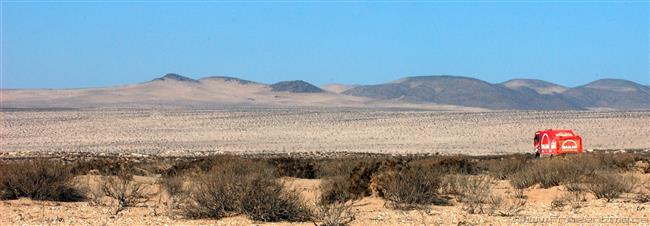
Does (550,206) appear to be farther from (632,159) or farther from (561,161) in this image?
(632,159)

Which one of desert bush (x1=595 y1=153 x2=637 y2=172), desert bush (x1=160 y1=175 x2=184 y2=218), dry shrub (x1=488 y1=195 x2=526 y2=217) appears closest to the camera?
dry shrub (x1=488 y1=195 x2=526 y2=217)

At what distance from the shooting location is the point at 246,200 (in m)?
16.1

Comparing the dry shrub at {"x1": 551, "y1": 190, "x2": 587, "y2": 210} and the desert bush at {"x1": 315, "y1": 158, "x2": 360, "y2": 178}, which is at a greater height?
the dry shrub at {"x1": 551, "y1": 190, "x2": 587, "y2": 210}

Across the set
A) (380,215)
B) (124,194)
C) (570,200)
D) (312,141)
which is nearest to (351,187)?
(380,215)

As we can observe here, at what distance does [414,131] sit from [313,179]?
2048 inches

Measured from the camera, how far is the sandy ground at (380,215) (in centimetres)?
1547

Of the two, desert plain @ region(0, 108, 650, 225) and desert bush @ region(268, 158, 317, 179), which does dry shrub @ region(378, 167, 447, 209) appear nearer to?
desert plain @ region(0, 108, 650, 225)

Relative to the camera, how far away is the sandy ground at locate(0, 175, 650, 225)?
15469mm

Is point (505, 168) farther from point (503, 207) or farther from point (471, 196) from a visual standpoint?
point (503, 207)

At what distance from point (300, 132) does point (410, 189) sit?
6217cm

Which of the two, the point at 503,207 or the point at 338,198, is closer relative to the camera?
the point at 503,207

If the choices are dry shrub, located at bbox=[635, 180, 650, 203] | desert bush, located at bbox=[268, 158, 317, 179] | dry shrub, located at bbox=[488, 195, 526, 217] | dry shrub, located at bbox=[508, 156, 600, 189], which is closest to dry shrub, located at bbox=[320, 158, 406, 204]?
dry shrub, located at bbox=[488, 195, 526, 217]

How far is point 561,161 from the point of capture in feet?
76.9

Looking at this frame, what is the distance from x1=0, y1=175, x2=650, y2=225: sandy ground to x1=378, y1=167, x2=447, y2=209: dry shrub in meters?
0.33
